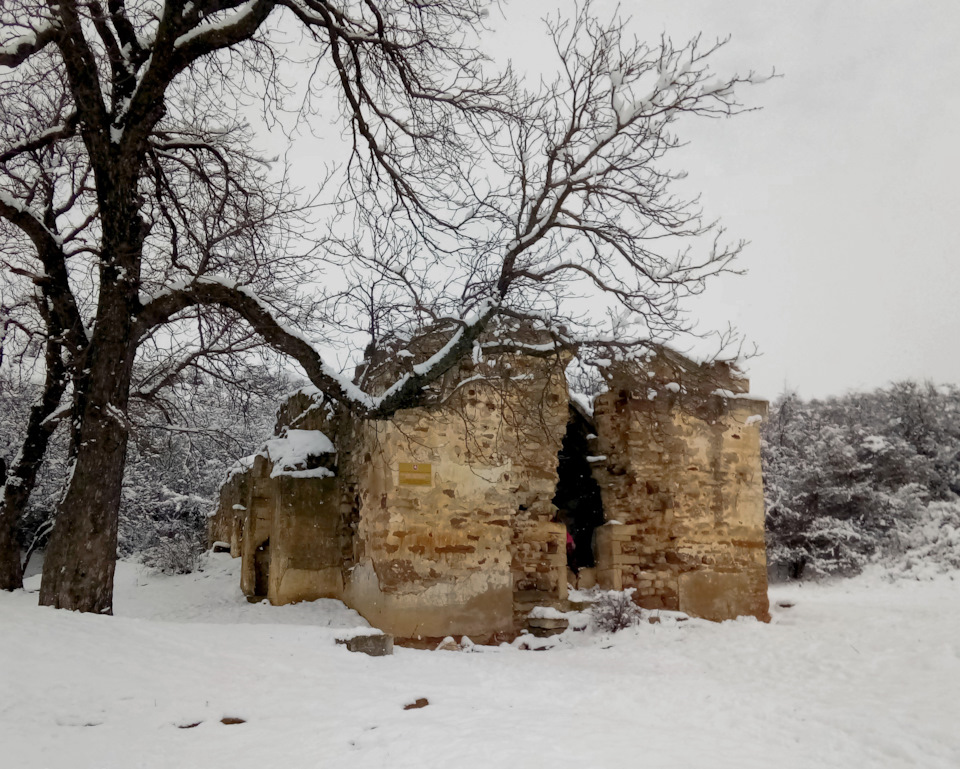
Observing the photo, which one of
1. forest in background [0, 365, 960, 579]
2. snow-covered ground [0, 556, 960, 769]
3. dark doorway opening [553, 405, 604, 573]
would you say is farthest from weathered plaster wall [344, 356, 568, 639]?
forest in background [0, 365, 960, 579]

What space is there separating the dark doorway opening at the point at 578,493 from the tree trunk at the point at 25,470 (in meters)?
7.34

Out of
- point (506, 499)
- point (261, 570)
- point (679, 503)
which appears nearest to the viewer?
point (506, 499)

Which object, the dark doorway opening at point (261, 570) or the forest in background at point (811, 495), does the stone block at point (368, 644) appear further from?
the forest in background at point (811, 495)

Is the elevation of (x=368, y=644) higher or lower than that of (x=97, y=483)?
lower

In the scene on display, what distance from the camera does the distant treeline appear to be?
55.9 ft

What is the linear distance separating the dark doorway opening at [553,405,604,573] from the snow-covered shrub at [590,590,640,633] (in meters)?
1.91

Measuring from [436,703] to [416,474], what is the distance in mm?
3836

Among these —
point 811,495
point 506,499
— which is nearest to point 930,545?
point 811,495

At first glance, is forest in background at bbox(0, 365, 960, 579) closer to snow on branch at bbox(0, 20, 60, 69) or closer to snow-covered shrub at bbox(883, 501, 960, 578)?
snow-covered shrub at bbox(883, 501, 960, 578)

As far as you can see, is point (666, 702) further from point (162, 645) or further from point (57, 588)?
point (57, 588)

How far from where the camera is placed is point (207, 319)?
25.3 feet


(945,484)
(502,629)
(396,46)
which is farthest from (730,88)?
(945,484)

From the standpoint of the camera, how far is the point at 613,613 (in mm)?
9539

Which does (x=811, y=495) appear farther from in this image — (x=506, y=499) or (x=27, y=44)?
(x=27, y=44)
